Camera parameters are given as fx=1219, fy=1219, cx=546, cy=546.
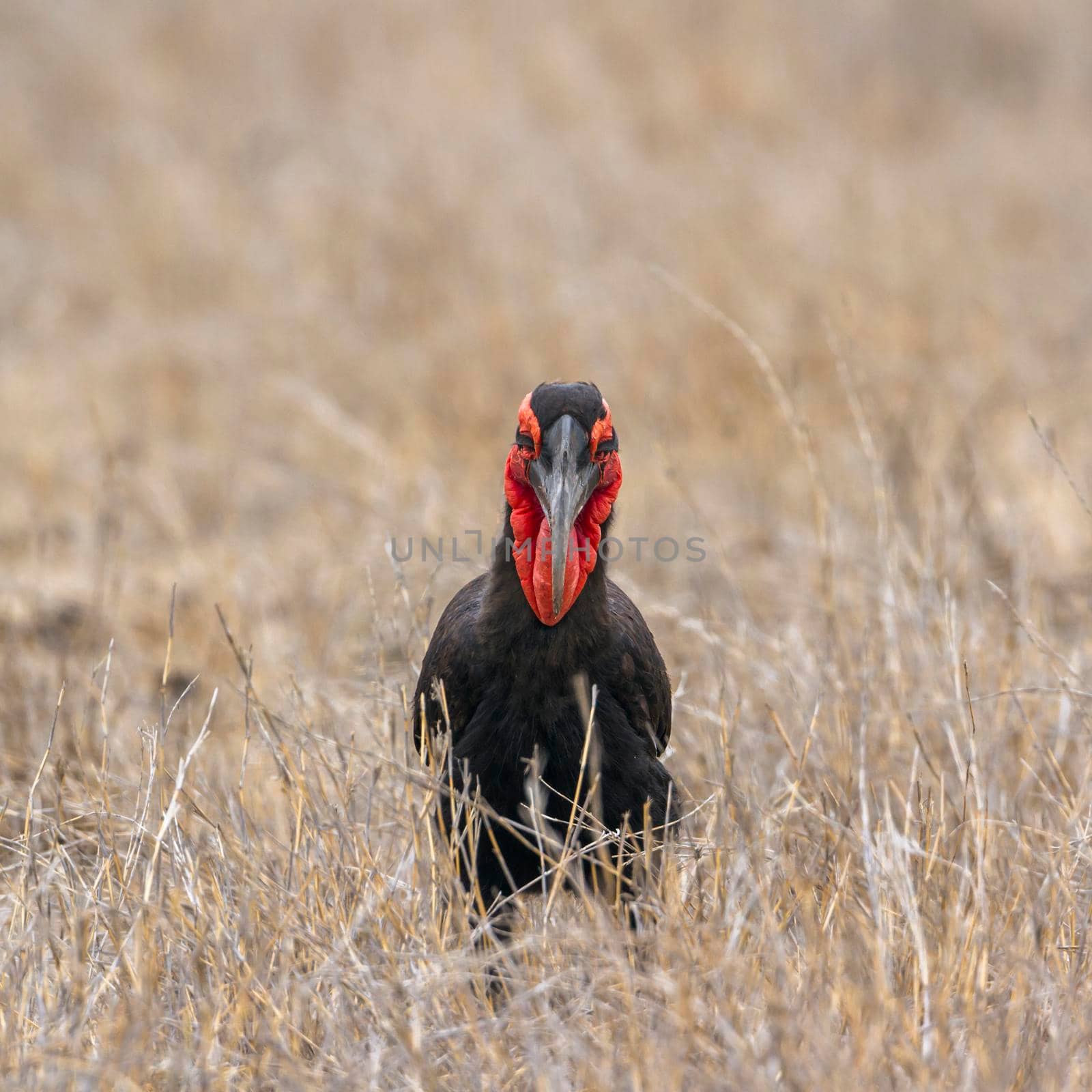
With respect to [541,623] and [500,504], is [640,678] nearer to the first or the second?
[541,623]

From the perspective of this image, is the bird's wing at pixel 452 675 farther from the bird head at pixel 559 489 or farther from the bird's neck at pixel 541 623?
the bird head at pixel 559 489

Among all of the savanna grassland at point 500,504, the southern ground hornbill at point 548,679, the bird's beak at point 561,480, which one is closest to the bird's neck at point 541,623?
the southern ground hornbill at point 548,679

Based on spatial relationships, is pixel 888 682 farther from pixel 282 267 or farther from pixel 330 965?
pixel 282 267

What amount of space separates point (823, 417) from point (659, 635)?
3.06m

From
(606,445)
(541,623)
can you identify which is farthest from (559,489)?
(541,623)

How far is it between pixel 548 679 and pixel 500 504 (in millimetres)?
2678

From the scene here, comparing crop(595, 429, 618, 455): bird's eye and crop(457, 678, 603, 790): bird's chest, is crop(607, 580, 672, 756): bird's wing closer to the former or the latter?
crop(457, 678, 603, 790): bird's chest

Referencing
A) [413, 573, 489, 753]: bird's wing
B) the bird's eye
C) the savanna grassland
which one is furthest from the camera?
[413, 573, 489, 753]: bird's wing

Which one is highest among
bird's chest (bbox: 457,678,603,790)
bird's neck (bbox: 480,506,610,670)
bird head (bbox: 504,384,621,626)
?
bird head (bbox: 504,384,621,626)

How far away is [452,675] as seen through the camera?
8.50ft

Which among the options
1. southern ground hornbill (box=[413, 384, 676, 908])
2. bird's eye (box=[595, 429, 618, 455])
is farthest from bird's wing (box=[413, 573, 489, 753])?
bird's eye (box=[595, 429, 618, 455])

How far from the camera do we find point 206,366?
785 cm

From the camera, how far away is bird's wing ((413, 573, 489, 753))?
2.57 meters

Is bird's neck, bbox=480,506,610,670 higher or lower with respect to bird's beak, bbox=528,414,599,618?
lower
